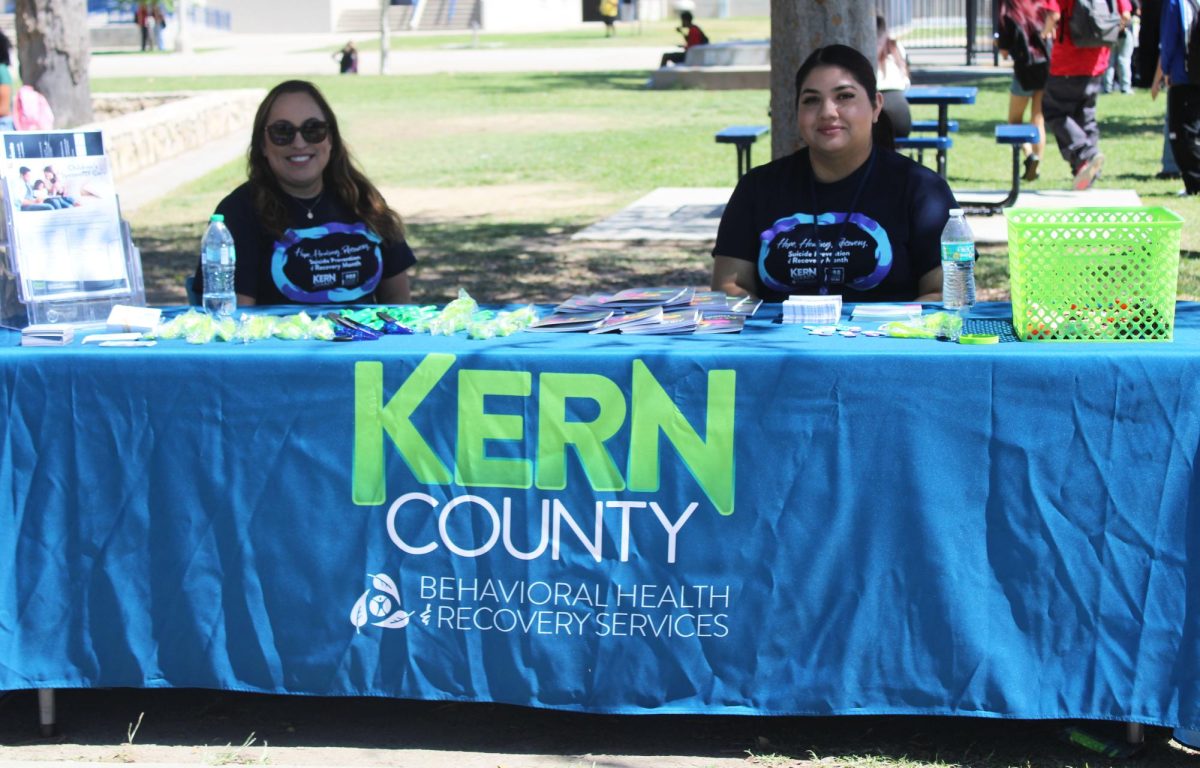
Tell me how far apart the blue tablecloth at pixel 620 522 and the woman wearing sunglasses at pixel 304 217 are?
118 centimetres

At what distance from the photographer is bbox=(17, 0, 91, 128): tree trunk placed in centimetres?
1488

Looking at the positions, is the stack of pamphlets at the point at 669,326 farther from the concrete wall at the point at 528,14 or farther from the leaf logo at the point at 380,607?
the concrete wall at the point at 528,14

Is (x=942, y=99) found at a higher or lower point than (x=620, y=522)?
higher

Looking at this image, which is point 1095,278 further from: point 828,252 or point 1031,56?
point 1031,56

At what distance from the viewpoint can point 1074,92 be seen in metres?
11.5

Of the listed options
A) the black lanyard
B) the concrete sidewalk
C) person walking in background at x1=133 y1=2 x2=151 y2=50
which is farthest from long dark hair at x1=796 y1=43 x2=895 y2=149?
person walking in background at x1=133 y1=2 x2=151 y2=50

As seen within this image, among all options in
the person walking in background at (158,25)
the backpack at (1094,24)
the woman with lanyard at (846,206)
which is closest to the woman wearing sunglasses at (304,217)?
the woman with lanyard at (846,206)

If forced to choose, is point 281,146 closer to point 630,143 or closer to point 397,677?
point 397,677

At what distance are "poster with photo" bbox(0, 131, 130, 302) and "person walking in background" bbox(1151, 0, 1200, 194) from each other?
297 inches

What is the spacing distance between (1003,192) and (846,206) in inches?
298

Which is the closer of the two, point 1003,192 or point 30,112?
point 30,112

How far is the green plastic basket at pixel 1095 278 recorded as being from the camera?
3.57 metres

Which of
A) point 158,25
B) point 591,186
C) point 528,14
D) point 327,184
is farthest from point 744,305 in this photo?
point 528,14

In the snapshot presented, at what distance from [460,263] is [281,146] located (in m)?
5.04
